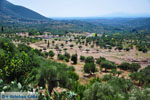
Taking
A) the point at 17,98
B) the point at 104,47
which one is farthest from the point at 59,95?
the point at 104,47

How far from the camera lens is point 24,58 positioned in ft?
35.0

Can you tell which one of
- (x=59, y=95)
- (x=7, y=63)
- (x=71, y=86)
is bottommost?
(x=71, y=86)

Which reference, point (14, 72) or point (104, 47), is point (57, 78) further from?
point (104, 47)

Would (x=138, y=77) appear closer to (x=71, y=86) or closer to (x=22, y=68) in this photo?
(x=71, y=86)

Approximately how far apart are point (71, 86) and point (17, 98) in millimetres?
14387

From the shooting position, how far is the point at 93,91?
15672 mm

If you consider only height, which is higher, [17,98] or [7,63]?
[7,63]

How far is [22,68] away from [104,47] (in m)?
119

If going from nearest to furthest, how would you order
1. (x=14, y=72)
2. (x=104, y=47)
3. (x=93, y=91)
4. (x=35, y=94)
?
(x=35, y=94) < (x=14, y=72) < (x=93, y=91) < (x=104, y=47)

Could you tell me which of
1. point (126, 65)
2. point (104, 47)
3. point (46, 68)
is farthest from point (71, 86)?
point (104, 47)

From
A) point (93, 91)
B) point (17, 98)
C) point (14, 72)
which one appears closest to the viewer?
point (17, 98)

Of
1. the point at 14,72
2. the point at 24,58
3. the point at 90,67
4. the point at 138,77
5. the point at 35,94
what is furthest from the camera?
the point at 90,67

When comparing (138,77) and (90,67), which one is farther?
(90,67)

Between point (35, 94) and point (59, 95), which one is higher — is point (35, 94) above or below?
above
